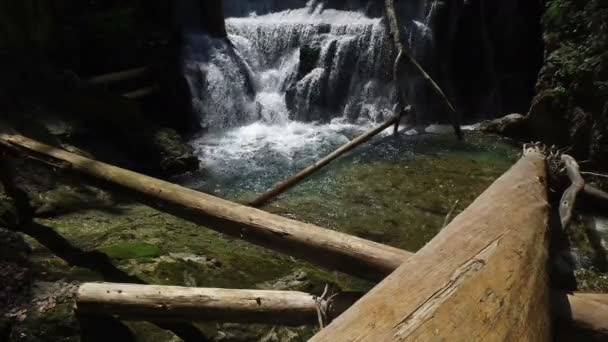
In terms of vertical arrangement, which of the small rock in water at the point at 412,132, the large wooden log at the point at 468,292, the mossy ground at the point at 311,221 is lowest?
the small rock in water at the point at 412,132

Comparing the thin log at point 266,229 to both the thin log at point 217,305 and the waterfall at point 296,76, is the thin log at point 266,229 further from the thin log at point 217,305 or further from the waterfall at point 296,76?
the waterfall at point 296,76

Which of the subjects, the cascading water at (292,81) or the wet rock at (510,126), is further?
the cascading water at (292,81)

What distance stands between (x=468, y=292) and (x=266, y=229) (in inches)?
55.2

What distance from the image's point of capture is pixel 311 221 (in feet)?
19.6

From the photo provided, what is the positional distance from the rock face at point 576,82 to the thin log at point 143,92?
25.9ft

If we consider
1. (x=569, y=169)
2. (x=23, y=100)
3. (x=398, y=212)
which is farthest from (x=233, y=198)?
(x=569, y=169)

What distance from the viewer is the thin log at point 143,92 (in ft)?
32.6

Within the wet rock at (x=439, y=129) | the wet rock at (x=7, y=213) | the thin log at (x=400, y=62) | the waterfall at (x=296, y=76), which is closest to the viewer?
the wet rock at (x=7, y=213)

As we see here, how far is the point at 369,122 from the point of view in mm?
11977

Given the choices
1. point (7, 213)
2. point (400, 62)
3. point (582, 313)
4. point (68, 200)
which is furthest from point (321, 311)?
point (400, 62)

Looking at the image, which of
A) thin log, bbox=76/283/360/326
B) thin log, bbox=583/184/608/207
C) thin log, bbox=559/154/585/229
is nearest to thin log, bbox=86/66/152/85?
thin log, bbox=76/283/360/326

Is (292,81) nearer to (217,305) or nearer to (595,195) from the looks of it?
(595,195)

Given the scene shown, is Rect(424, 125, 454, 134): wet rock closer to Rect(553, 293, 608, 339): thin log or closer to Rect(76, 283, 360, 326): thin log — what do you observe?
Rect(553, 293, 608, 339): thin log

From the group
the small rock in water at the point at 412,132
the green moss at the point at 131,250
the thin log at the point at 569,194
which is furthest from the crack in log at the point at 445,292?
the small rock in water at the point at 412,132
